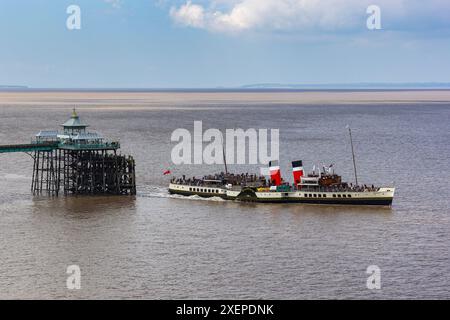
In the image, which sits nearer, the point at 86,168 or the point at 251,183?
the point at 251,183

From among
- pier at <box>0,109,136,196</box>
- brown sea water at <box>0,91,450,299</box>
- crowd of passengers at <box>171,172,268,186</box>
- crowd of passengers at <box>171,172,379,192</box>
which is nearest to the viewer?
brown sea water at <box>0,91,450,299</box>

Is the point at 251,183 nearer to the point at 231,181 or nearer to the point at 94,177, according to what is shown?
the point at 231,181

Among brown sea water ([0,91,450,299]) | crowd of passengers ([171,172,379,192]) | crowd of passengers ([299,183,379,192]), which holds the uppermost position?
crowd of passengers ([171,172,379,192])

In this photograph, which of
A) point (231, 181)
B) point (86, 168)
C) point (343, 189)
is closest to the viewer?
point (343, 189)

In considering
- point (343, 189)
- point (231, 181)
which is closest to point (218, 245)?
point (343, 189)

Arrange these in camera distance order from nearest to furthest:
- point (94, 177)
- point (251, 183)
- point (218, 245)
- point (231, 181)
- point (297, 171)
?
point (218, 245) → point (297, 171) → point (251, 183) → point (231, 181) → point (94, 177)

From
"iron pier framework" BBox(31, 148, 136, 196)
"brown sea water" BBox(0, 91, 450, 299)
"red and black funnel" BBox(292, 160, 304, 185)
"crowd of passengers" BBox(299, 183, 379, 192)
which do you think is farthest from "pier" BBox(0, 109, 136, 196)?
"crowd of passengers" BBox(299, 183, 379, 192)

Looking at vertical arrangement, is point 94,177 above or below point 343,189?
above

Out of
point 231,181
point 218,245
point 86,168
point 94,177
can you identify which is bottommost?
point 218,245

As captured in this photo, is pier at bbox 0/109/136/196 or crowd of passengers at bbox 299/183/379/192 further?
pier at bbox 0/109/136/196

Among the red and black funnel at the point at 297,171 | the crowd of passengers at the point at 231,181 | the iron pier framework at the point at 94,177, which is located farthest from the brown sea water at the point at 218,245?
the red and black funnel at the point at 297,171

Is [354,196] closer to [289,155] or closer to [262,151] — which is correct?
[289,155]

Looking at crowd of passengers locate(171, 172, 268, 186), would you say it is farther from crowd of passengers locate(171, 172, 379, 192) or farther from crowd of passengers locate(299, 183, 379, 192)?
crowd of passengers locate(299, 183, 379, 192)
